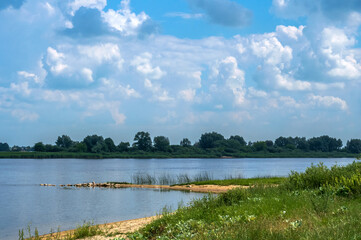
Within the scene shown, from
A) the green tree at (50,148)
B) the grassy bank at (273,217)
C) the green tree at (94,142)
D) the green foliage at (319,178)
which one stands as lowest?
the grassy bank at (273,217)

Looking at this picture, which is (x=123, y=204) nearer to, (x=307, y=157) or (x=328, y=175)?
(x=328, y=175)

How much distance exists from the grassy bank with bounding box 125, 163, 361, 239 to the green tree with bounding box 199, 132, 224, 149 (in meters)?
153

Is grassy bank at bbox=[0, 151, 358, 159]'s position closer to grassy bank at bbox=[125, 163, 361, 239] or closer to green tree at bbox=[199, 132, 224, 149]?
green tree at bbox=[199, 132, 224, 149]

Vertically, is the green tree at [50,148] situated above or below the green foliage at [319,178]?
above

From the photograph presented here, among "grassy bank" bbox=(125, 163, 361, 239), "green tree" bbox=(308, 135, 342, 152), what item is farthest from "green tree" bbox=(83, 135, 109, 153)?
"grassy bank" bbox=(125, 163, 361, 239)

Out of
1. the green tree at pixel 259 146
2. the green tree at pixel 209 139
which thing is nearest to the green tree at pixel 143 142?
the green tree at pixel 209 139

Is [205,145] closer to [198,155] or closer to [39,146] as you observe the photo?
[198,155]

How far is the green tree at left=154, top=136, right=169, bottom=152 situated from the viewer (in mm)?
156125

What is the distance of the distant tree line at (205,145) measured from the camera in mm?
→ 150625

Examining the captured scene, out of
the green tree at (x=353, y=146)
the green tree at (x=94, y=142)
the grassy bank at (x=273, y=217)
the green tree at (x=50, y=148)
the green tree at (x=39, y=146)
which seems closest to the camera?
the grassy bank at (x=273, y=217)

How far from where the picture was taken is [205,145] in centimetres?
17088

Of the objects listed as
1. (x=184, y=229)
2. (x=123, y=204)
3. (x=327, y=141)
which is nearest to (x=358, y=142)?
(x=327, y=141)

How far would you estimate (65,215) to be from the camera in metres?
23.1

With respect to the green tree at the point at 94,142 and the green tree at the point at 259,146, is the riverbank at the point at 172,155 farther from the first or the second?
the green tree at the point at 94,142
